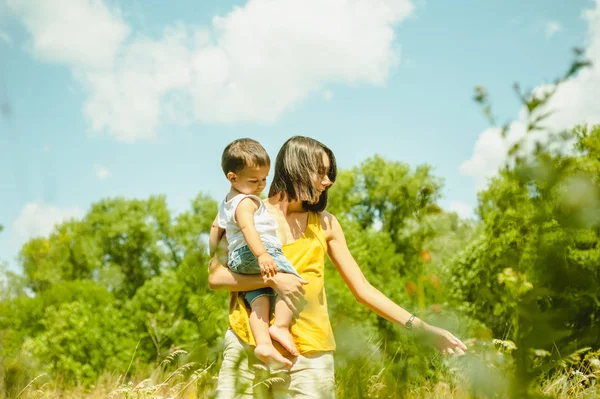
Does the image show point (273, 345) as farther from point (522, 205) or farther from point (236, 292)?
point (522, 205)

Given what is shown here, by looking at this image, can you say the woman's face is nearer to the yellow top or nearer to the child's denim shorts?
the yellow top

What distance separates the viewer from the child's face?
3.12 meters

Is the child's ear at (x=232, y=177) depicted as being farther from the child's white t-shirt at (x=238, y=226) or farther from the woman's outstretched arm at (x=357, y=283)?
the woman's outstretched arm at (x=357, y=283)

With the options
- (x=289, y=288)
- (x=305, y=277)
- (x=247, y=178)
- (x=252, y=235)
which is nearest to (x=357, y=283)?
(x=305, y=277)

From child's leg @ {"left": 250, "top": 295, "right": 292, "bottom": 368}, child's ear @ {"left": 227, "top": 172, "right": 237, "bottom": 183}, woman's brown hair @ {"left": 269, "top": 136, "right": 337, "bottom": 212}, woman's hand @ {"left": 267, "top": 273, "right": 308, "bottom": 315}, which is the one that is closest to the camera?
child's leg @ {"left": 250, "top": 295, "right": 292, "bottom": 368}

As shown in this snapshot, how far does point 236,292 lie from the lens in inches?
112

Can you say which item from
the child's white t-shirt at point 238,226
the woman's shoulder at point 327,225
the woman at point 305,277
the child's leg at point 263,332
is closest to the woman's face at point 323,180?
the woman at point 305,277

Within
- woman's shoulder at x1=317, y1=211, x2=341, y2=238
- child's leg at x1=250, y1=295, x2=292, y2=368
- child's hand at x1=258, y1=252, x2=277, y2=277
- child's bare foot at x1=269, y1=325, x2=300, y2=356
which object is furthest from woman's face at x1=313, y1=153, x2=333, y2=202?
child's bare foot at x1=269, y1=325, x2=300, y2=356

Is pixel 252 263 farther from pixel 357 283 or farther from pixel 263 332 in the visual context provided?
pixel 357 283

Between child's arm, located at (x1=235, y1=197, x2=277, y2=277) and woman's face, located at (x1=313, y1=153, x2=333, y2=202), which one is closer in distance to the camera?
child's arm, located at (x1=235, y1=197, x2=277, y2=277)

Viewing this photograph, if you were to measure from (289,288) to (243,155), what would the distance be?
871mm

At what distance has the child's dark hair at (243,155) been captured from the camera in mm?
3107

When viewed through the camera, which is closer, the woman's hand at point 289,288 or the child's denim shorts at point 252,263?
the woman's hand at point 289,288

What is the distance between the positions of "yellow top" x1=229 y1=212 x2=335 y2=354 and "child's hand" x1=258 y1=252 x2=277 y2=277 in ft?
0.69
